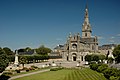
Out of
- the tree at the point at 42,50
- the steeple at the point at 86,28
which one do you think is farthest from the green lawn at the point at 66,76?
the tree at the point at 42,50

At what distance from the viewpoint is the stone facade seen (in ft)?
373

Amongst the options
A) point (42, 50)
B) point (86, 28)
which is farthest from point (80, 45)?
point (42, 50)

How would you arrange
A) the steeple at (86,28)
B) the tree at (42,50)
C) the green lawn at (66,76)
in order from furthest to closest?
the tree at (42,50), the steeple at (86,28), the green lawn at (66,76)

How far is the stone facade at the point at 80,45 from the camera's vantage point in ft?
373

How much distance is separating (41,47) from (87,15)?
164 ft

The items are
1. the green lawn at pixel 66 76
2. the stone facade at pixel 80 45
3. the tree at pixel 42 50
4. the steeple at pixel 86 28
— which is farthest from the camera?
the tree at pixel 42 50

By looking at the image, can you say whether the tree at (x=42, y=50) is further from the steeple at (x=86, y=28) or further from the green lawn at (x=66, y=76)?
the green lawn at (x=66, y=76)

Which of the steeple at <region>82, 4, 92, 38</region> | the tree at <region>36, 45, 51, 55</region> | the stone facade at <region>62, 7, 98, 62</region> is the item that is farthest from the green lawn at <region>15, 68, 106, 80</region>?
the tree at <region>36, 45, 51, 55</region>

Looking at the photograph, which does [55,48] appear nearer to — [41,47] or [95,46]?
[41,47]

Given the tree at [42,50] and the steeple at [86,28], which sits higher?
the steeple at [86,28]

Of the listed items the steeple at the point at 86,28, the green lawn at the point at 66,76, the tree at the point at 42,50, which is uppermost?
the steeple at the point at 86,28

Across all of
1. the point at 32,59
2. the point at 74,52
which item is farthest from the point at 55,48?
the point at 32,59

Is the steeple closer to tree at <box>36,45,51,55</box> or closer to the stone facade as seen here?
the stone facade

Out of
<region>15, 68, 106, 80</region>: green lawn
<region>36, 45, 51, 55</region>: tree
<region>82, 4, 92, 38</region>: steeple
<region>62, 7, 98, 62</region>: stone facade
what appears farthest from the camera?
<region>36, 45, 51, 55</region>: tree
